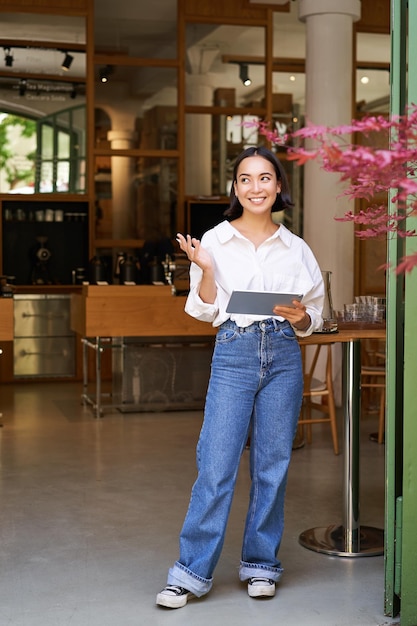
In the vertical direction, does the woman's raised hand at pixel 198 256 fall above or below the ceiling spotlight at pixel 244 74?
below

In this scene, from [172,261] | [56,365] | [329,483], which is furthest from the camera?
[56,365]

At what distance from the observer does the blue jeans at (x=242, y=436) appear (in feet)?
12.0

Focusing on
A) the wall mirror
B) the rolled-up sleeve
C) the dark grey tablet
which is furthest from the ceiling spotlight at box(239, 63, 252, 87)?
the dark grey tablet

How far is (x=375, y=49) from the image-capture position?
38.1ft

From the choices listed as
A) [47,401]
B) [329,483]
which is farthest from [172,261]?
[329,483]

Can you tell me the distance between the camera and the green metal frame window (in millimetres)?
10766

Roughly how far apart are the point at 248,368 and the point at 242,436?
265 millimetres

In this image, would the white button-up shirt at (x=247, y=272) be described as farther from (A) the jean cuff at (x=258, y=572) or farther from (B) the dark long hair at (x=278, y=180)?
(A) the jean cuff at (x=258, y=572)

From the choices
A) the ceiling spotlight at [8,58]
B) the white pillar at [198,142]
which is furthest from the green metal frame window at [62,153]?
the white pillar at [198,142]

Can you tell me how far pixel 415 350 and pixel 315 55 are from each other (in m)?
6.36

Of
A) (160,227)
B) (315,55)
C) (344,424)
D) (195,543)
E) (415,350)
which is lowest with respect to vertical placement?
(195,543)

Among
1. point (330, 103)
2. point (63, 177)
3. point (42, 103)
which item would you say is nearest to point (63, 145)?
point (63, 177)

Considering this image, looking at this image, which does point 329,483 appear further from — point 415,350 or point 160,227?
point 160,227

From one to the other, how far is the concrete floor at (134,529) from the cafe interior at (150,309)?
0.05 feet
